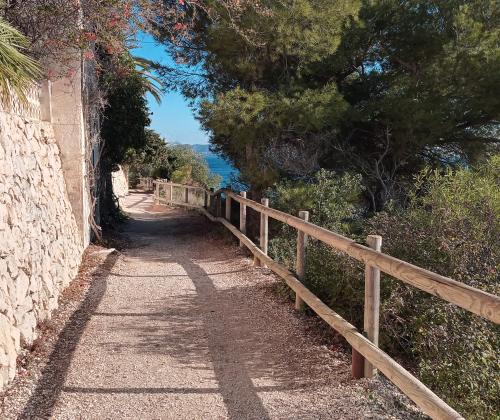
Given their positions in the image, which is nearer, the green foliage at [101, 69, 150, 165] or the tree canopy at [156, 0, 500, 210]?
the tree canopy at [156, 0, 500, 210]

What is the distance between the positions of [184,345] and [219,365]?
0.58m

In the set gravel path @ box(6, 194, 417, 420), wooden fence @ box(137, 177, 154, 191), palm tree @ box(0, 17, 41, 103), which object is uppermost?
palm tree @ box(0, 17, 41, 103)

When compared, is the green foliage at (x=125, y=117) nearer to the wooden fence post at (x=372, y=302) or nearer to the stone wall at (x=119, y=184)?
the wooden fence post at (x=372, y=302)

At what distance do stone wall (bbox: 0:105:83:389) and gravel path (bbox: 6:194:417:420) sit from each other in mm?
376

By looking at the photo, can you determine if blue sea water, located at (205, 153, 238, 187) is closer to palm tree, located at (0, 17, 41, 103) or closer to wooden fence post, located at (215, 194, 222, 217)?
wooden fence post, located at (215, 194, 222, 217)

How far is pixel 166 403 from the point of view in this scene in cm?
342

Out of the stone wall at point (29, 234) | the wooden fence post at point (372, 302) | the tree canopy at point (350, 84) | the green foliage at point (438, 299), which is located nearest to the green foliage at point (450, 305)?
the green foliage at point (438, 299)

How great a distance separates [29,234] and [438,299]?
3982mm

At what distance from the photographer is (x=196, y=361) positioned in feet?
13.7

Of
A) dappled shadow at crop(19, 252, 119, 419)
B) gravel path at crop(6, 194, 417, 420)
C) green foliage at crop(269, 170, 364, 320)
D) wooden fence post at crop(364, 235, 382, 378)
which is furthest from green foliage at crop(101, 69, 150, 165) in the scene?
wooden fence post at crop(364, 235, 382, 378)

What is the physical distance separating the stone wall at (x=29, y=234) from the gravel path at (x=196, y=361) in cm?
38

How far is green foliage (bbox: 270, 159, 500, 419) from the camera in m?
3.54

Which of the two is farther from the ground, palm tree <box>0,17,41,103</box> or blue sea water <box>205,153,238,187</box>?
palm tree <box>0,17,41,103</box>

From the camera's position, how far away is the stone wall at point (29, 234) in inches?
160
